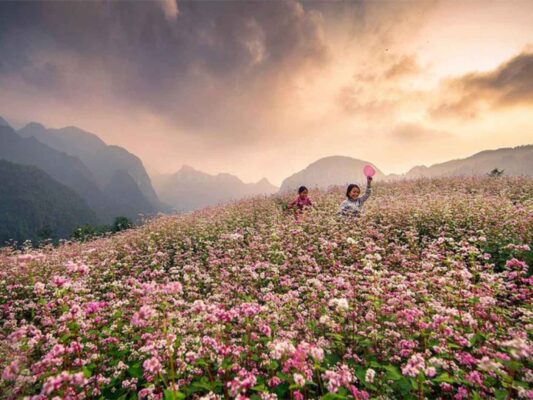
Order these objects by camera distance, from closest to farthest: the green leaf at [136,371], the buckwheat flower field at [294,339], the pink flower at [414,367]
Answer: the pink flower at [414,367] → the buckwheat flower field at [294,339] → the green leaf at [136,371]

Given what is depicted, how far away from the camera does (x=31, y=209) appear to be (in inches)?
6501

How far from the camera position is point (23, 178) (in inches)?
7653

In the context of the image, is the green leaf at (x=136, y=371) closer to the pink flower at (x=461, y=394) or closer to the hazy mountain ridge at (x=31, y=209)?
the pink flower at (x=461, y=394)

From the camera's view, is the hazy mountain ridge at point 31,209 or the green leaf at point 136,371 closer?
the green leaf at point 136,371

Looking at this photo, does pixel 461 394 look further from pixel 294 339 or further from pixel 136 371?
pixel 136 371

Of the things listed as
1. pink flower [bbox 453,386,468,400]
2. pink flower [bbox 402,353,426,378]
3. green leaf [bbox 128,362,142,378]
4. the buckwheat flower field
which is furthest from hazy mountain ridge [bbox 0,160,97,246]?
pink flower [bbox 453,386,468,400]

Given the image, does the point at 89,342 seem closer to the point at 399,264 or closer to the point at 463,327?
the point at 463,327

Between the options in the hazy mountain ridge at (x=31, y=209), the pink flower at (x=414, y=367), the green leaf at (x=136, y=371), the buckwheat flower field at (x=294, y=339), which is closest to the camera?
the pink flower at (x=414, y=367)

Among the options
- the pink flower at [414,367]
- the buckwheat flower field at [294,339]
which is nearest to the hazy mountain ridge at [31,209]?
the buckwheat flower field at [294,339]

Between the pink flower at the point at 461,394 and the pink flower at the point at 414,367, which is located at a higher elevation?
the pink flower at the point at 414,367

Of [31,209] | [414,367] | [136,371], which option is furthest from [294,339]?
[31,209]

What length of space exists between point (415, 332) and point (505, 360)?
39.3 inches

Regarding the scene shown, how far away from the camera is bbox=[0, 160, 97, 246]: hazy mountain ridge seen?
462ft

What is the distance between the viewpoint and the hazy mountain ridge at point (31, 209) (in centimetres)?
14088
